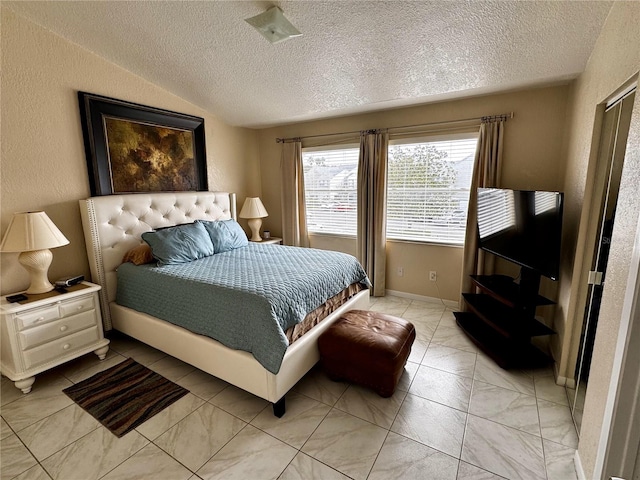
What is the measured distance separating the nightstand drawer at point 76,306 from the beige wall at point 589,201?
3303 millimetres

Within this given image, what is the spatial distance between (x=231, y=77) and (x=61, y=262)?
7.51 feet

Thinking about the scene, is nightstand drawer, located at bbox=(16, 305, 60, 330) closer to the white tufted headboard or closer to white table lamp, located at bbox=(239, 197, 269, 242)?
the white tufted headboard

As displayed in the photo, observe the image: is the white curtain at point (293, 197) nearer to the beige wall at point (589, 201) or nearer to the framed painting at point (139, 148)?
the framed painting at point (139, 148)

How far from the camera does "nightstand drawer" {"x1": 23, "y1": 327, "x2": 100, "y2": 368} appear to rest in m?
2.15

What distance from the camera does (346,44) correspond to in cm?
231

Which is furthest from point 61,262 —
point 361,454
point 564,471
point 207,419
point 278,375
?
point 564,471

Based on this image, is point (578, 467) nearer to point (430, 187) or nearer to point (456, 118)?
point (430, 187)

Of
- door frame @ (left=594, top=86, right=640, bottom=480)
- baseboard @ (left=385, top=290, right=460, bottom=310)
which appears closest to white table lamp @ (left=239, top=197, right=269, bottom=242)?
baseboard @ (left=385, top=290, right=460, bottom=310)

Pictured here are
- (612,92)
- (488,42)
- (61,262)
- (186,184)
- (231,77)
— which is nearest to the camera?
(612,92)

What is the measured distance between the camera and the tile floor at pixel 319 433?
1.56 m

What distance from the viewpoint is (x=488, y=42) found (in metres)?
2.15

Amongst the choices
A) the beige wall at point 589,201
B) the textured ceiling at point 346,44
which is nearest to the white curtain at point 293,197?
the textured ceiling at point 346,44

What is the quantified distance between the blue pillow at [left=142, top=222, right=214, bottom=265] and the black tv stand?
2720 millimetres

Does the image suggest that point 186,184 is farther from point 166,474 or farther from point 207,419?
point 166,474
